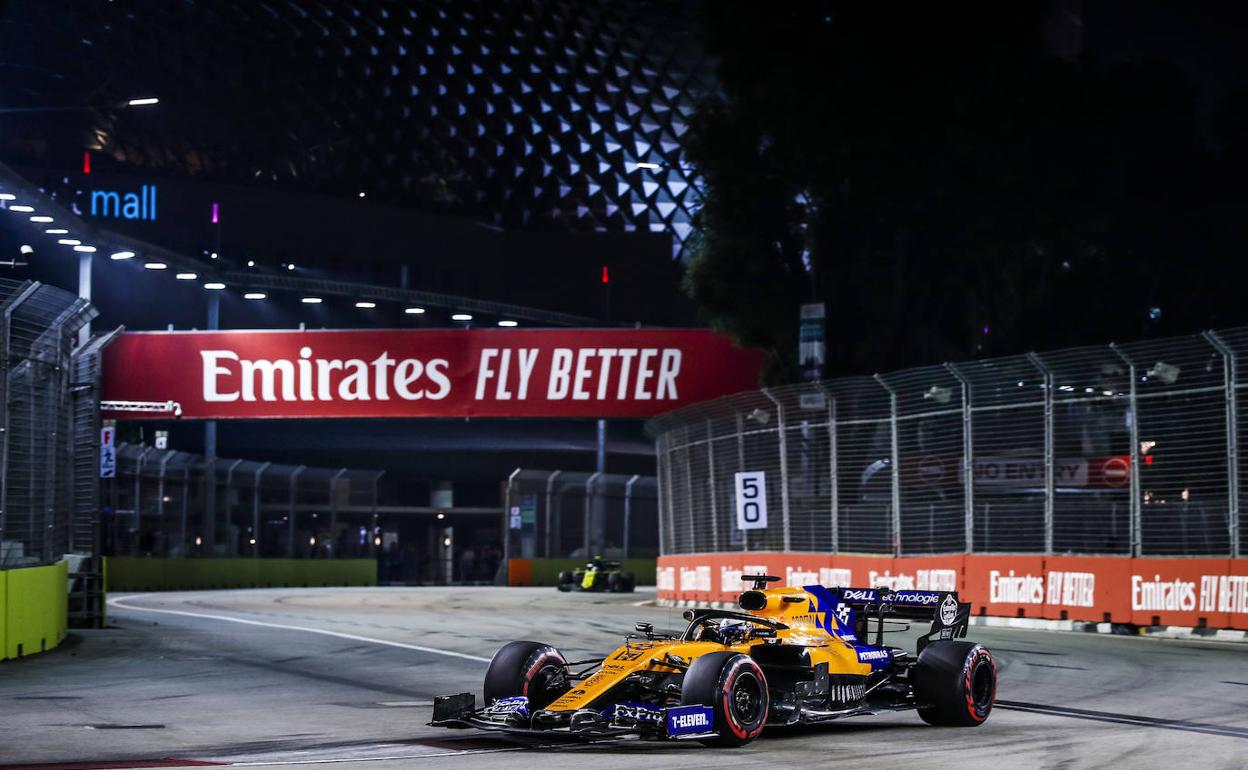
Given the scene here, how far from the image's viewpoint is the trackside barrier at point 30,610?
18781 millimetres

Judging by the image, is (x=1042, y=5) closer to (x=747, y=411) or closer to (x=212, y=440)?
(x=747, y=411)

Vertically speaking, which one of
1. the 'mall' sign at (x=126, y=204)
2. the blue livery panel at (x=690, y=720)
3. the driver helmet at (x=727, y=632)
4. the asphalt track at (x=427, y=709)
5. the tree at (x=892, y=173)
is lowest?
the asphalt track at (x=427, y=709)

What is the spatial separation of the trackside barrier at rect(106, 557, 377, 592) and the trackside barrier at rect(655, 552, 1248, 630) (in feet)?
77.2

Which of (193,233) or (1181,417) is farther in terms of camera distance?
(193,233)

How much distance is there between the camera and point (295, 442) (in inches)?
2800

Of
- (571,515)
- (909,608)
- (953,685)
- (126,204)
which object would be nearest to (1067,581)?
(909,608)

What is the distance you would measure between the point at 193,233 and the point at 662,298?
85.4 ft

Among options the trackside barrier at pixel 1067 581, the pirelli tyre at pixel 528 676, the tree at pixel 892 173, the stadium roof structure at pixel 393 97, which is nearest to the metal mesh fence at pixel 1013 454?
the trackside barrier at pixel 1067 581

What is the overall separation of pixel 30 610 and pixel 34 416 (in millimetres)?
2381

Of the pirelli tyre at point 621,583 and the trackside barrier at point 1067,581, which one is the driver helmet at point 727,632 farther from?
the pirelli tyre at point 621,583

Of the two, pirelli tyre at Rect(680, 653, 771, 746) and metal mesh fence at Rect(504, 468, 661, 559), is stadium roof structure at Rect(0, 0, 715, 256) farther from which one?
pirelli tyre at Rect(680, 653, 771, 746)

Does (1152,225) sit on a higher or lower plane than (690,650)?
higher

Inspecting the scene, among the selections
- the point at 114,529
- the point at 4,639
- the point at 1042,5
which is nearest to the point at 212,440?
the point at 114,529

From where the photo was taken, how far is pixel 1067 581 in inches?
982
